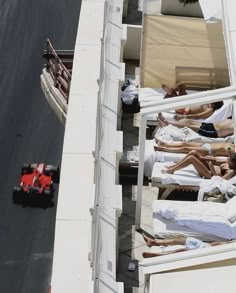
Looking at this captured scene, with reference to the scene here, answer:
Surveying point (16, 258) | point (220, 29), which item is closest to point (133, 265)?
point (16, 258)

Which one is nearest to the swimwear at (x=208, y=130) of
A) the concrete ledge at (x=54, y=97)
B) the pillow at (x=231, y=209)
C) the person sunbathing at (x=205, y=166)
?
the person sunbathing at (x=205, y=166)

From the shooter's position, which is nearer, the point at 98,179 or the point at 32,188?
the point at 98,179

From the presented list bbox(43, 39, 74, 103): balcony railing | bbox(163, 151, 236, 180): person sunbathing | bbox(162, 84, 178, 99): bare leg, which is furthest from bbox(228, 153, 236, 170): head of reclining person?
bbox(43, 39, 74, 103): balcony railing

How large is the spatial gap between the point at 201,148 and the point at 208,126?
72cm

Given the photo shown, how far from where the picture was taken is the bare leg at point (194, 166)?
30.4 ft

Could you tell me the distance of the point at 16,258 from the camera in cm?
1085

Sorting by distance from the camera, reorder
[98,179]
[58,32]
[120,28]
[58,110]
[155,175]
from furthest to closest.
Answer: [58,32] < [58,110] < [120,28] < [155,175] < [98,179]

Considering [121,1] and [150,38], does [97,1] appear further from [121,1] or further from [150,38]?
[150,38]

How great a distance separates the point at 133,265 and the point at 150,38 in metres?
4.76

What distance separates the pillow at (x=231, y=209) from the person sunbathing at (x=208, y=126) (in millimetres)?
1804

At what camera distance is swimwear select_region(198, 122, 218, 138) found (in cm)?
1029

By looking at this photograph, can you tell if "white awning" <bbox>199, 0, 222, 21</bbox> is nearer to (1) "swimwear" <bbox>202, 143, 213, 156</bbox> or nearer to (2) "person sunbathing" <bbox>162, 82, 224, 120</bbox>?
(2) "person sunbathing" <bbox>162, 82, 224, 120</bbox>

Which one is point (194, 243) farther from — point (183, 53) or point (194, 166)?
point (183, 53)

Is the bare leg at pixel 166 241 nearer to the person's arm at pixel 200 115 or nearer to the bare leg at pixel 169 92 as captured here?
the person's arm at pixel 200 115
